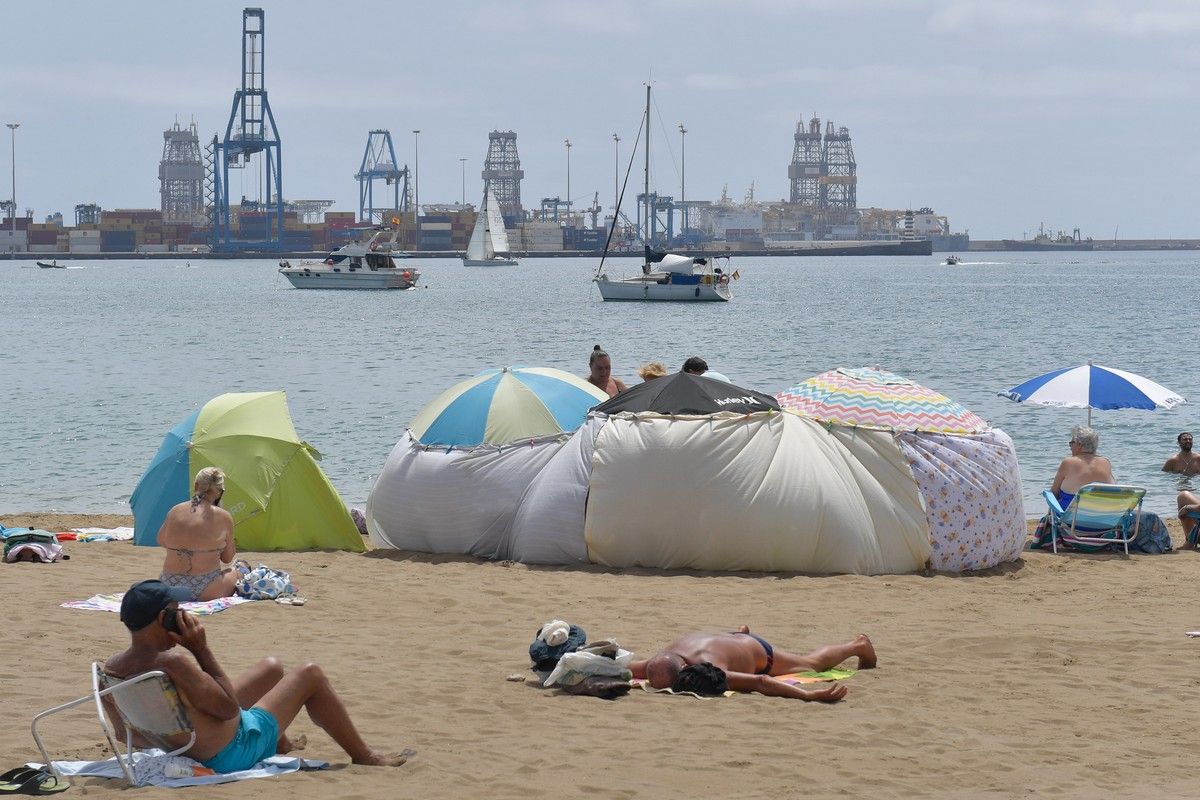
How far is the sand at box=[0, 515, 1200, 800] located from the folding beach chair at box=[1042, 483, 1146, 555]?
0.36m

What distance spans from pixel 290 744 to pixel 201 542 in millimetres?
2682

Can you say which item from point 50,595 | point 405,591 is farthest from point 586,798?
point 50,595

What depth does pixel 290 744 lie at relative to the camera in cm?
530

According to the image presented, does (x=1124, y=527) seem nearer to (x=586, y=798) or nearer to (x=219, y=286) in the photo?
(x=586, y=798)

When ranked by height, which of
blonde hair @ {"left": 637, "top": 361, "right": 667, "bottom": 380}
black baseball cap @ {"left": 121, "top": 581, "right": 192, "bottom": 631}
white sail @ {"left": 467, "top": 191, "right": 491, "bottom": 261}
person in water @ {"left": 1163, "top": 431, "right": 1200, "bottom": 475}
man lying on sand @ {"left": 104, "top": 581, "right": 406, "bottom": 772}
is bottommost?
person in water @ {"left": 1163, "top": 431, "right": 1200, "bottom": 475}

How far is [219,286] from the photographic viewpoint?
88.8 metres

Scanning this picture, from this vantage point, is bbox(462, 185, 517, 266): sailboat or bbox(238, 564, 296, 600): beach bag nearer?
bbox(238, 564, 296, 600): beach bag

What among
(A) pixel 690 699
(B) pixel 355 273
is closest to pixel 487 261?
(B) pixel 355 273

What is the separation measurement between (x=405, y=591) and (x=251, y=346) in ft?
106

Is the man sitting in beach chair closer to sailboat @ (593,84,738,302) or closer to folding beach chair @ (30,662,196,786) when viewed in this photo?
folding beach chair @ (30,662,196,786)

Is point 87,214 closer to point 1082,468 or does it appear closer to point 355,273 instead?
point 355,273

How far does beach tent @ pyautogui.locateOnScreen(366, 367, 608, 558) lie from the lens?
963 centimetres

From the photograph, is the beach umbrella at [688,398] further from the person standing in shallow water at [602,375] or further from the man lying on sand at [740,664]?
the man lying on sand at [740,664]

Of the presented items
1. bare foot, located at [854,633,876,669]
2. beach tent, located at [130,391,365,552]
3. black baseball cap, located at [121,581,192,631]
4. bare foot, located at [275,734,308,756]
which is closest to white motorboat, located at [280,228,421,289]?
beach tent, located at [130,391,365,552]
